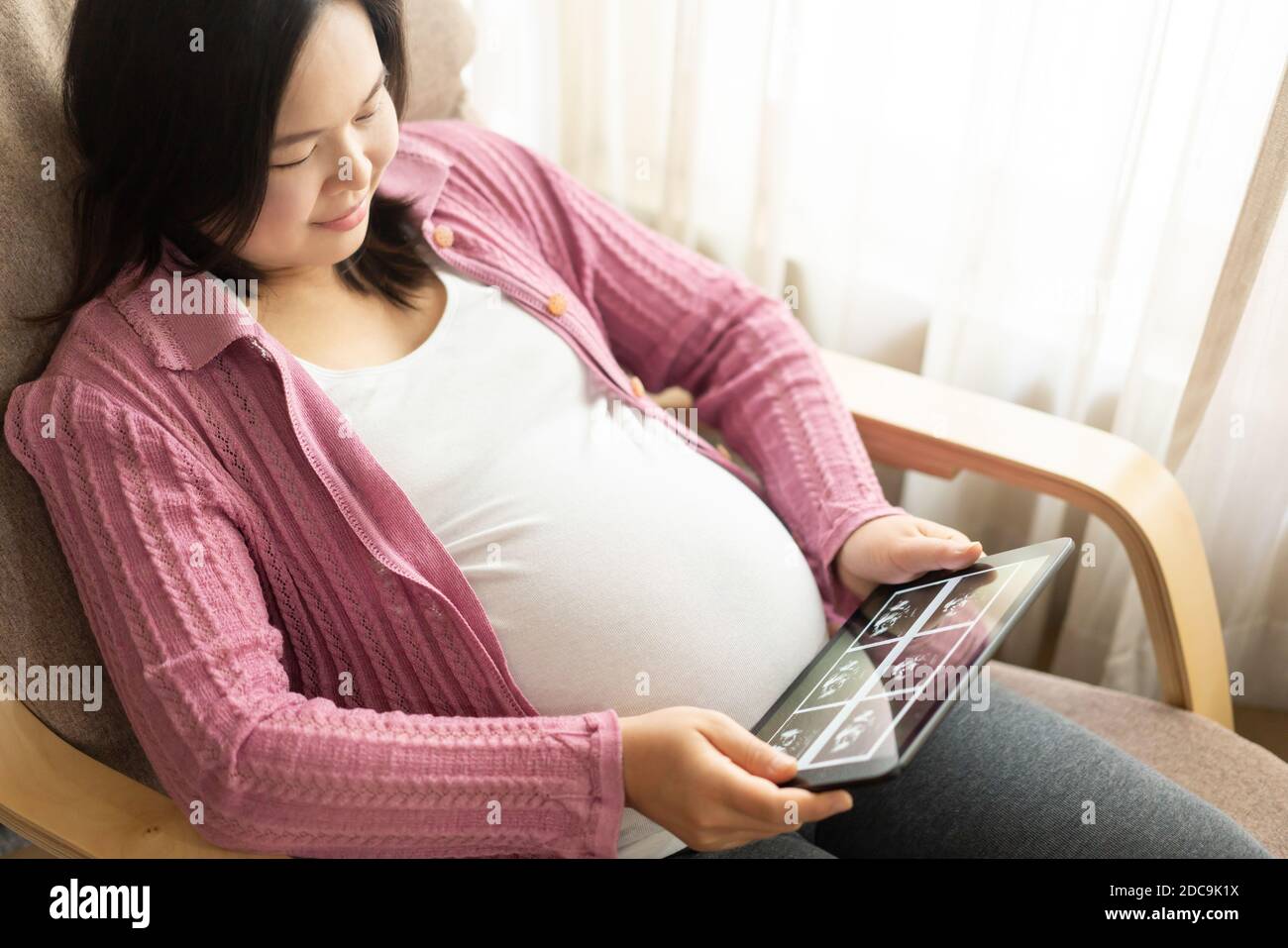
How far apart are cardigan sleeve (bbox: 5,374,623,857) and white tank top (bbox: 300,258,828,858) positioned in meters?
0.11

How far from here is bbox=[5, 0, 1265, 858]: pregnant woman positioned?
34.3 inches

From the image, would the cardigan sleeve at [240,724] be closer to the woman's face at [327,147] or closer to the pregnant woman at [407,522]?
the pregnant woman at [407,522]

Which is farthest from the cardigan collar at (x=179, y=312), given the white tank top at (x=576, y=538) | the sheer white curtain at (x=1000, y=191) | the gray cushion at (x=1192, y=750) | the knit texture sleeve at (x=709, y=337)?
the gray cushion at (x=1192, y=750)

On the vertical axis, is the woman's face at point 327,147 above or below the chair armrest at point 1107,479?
above

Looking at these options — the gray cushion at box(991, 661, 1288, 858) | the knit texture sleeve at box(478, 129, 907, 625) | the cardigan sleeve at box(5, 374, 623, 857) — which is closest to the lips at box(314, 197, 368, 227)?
the cardigan sleeve at box(5, 374, 623, 857)

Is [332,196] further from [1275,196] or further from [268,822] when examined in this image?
[1275,196]

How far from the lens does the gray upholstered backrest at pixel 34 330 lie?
954 mm

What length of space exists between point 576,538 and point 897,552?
0.99ft

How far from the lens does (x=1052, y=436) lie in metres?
1.28

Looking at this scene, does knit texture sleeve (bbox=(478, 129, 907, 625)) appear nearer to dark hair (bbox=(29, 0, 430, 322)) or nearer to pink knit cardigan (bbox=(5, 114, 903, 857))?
pink knit cardigan (bbox=(5, 114, 903, 857))

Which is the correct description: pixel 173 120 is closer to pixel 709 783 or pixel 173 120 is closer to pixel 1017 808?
pixel 709 783

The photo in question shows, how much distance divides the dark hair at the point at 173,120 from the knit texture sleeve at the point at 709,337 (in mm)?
333

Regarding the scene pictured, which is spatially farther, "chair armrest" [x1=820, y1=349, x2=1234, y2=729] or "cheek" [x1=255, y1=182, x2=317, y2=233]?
"chair armrest" [x1=820, y1=349, x2=1234, y2=729]
